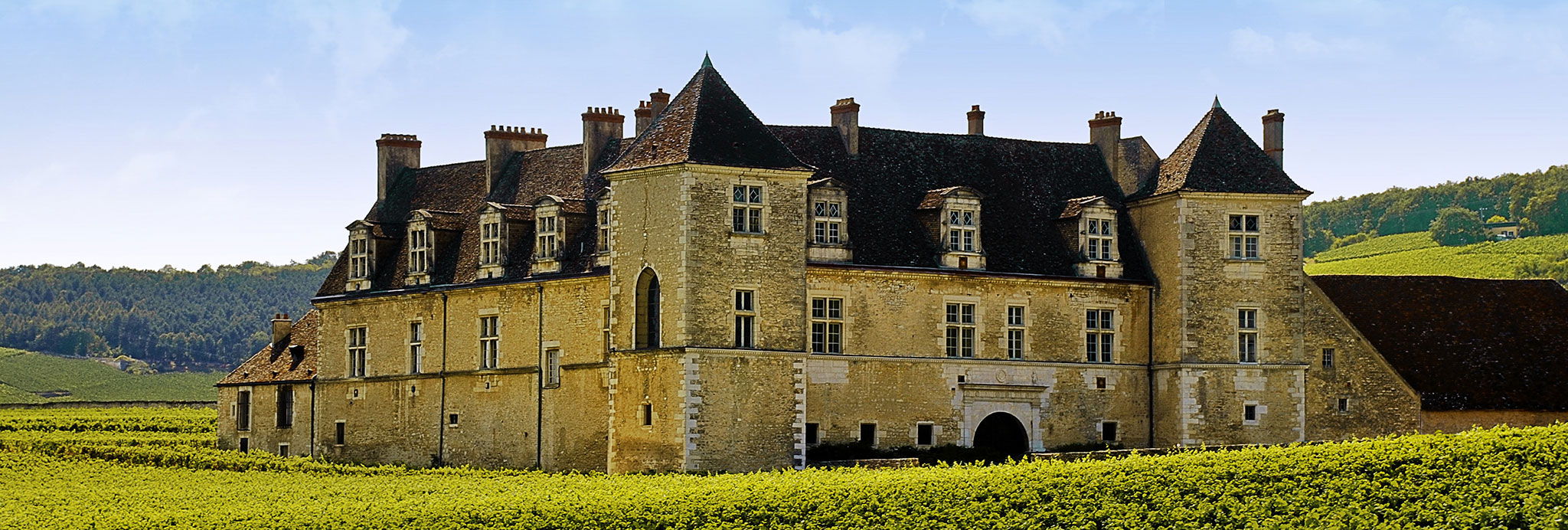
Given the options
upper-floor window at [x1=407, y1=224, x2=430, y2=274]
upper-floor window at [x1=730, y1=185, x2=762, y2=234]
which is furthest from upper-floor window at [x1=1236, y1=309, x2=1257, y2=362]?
upper-floor window at [x1=407, y1=224, x2=430, y2=274]

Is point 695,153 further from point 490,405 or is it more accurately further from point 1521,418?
point 1521,418

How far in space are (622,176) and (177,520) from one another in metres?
12.5

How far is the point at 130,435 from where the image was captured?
74.5 m

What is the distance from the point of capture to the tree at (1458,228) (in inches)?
4245

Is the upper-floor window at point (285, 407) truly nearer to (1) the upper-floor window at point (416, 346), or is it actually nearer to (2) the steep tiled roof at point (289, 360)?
(2) the steep tiled roof at point (289, 360)

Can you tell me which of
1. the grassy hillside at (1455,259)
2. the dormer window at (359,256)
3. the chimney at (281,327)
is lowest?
the chimney at (281,327)

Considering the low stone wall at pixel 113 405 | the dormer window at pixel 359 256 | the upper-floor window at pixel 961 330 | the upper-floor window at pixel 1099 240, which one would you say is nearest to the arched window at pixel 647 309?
the upper-floor window at pixel 961 330

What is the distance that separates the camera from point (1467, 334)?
59.9 meters

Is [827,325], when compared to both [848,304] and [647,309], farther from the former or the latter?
[647,309]

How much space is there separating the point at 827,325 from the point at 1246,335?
10.8m

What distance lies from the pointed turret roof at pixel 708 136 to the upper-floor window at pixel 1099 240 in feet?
29.0

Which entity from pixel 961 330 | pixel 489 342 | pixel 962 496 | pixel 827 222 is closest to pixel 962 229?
pixel 961 330

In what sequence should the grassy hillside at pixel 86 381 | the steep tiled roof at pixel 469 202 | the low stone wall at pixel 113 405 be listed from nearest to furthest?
the steep tiled roof at pixel 469 202, the low stone wall at pixel 113 405, the grassy hillside at pixel 86 381

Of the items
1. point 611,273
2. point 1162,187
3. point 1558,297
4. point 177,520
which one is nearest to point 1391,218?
point 1558,297
